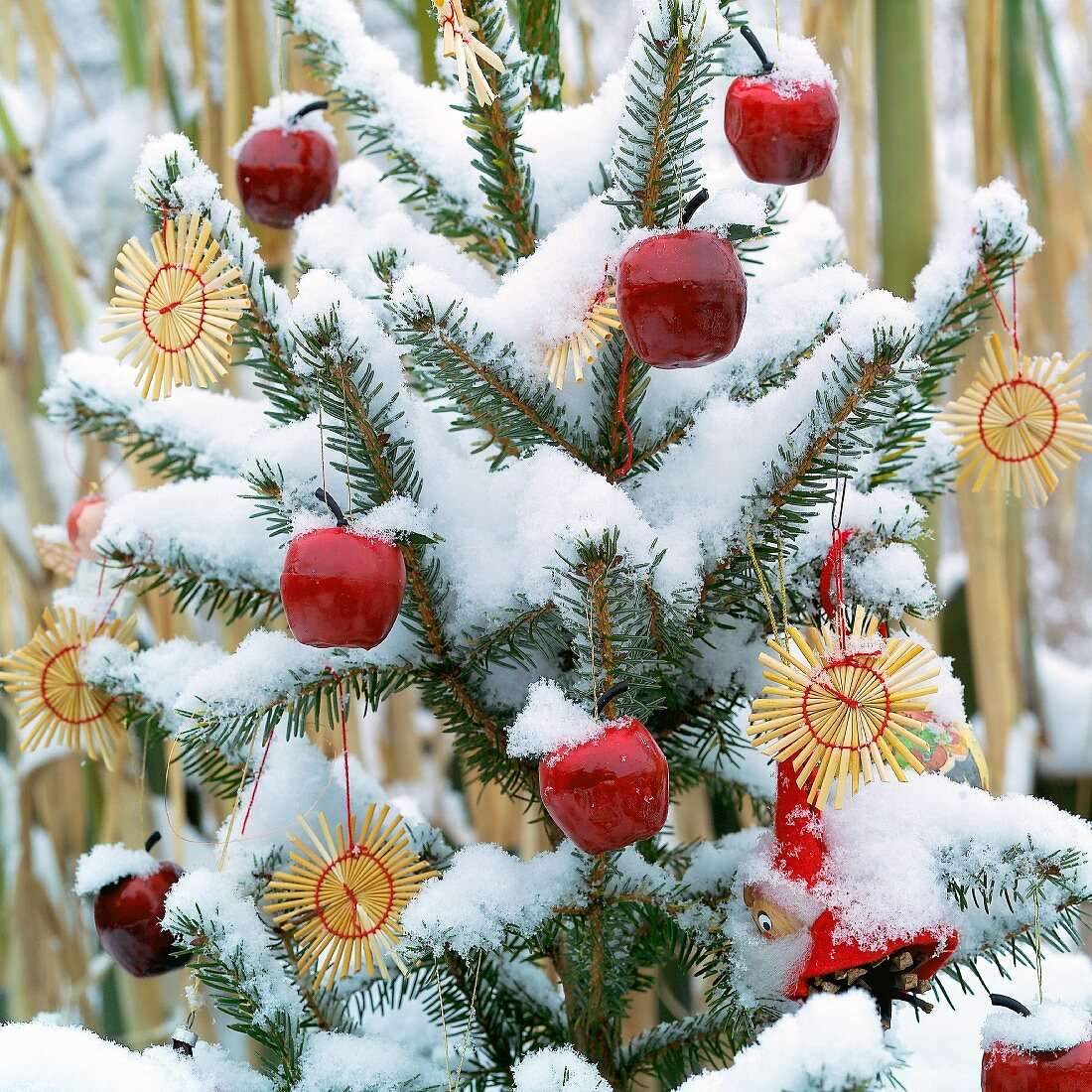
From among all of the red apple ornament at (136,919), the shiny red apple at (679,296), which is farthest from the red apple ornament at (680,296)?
the red apple ornament at (136,919)

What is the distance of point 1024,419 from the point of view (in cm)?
43

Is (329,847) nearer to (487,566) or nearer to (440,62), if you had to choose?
(487,566)

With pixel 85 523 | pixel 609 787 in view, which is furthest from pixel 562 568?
pixel 85 523

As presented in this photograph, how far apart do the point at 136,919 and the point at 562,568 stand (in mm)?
264

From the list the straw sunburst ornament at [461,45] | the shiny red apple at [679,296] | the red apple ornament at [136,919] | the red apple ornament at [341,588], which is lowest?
the red apple ornament at [136,919]

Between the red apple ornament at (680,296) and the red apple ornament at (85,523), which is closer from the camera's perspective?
the red apple ornament at (680,296)

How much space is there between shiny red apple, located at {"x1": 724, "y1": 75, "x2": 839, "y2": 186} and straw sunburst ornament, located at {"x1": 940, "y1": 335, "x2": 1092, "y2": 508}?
0.11 m

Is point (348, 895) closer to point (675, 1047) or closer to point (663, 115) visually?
point (675, 1047)

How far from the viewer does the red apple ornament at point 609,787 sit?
0.33m

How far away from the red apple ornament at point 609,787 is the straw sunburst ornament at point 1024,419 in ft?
0.65

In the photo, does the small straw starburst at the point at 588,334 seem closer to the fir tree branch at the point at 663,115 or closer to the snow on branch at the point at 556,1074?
the fir tree branch at the point at 663,115

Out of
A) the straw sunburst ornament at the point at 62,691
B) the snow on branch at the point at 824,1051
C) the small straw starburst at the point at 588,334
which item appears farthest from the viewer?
the straw sunburst ornament at the point at 62,691

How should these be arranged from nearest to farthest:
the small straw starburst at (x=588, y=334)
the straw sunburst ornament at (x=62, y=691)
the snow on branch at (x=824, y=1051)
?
the snow on branch at (x=824, y=1051) < the small straw starburst at (x=588, y=334) < the straw sunburst ornament at (x=62, y=691)

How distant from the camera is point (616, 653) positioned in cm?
36
